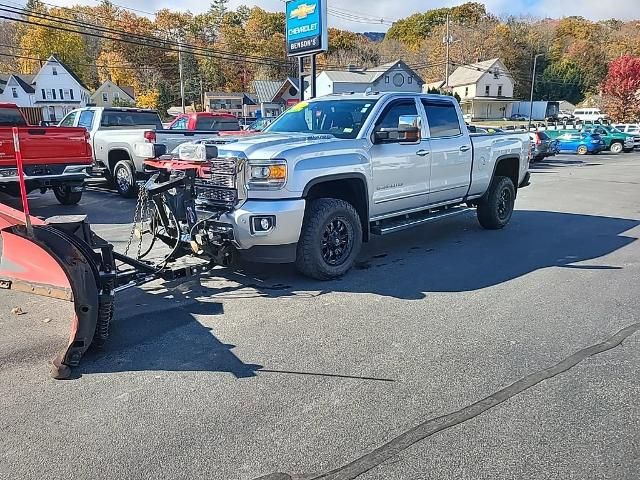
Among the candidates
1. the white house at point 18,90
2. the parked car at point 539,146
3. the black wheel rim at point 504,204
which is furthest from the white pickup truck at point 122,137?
the white house at point 18,90

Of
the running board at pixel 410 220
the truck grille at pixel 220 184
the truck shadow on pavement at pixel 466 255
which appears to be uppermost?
the truck grille at pixel 220 184

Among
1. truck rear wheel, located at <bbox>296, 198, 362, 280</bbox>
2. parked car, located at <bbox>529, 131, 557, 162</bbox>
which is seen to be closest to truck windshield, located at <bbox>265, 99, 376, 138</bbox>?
truck rear wheel, located at <bbox>296, 198, 362, 280</bbox>

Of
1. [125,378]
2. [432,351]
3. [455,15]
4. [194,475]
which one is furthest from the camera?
[455,15]

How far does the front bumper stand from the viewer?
5.26m

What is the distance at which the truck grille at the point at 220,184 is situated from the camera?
17.6 feet

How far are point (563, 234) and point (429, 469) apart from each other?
6.80 m

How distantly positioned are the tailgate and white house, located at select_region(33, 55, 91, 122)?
226 ft

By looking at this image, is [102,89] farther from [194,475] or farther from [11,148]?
[194,475]

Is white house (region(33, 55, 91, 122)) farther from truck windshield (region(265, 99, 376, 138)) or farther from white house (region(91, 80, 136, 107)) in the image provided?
truck windshield (region(265, 99, 376, 138))

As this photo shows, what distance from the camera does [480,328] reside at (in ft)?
15.3

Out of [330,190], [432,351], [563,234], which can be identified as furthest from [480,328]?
[563,234]

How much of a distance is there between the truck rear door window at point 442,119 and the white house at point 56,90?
7310cm

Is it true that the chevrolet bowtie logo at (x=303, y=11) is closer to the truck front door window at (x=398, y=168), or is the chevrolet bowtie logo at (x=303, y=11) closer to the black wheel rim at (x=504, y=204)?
the black wheel rim at (x=504, y=204)

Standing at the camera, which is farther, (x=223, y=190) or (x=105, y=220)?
(x=105, y=220)
